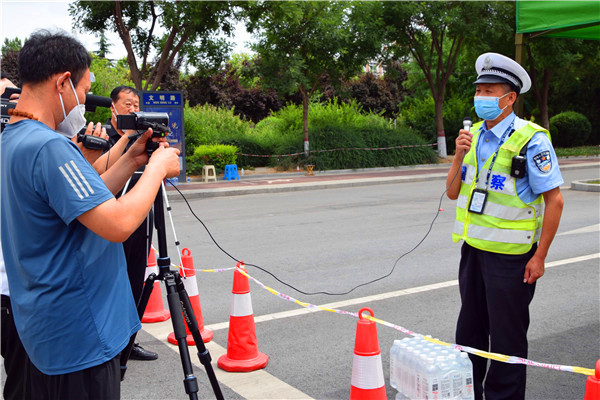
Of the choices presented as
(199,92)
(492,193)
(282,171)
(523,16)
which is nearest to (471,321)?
(492,193)

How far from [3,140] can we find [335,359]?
3.17 metres

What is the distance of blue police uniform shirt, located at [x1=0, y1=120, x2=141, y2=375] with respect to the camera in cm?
191

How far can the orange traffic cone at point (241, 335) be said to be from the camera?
171 inches

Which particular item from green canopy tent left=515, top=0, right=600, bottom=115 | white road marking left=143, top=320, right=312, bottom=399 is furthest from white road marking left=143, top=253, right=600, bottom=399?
green canopy tent left=515, top=0, right=600, bottom=115

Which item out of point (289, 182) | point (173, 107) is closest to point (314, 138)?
point (289, 182)

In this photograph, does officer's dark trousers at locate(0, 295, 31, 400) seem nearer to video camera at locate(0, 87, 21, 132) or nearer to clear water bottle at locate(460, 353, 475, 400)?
video camera at locate(0, 87, 21, 132)

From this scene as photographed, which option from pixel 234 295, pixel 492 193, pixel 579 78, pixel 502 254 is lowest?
pixel 234 295

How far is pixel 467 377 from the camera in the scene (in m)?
3.41

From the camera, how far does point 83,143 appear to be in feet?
9.17

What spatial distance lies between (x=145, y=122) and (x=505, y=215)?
6.79 feet

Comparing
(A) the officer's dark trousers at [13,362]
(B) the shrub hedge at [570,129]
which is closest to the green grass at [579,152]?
(B) the shrub hedge at [570,129]

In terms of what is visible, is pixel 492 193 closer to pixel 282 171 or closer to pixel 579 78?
pixel 282 171

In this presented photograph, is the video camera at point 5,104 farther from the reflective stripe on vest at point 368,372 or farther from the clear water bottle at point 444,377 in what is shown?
the clear water bottle at point 444,377

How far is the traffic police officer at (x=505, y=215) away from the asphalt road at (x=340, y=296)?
2.60 feet
